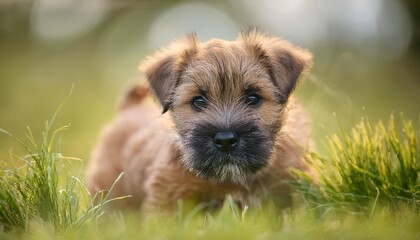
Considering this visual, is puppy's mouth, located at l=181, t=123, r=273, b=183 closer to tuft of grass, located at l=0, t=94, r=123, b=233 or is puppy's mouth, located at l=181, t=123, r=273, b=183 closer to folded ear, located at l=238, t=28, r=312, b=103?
folded ear, located at l=238, t=28, r=312, b=103

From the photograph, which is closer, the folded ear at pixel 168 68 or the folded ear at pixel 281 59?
the folded ear at pixel 281 59

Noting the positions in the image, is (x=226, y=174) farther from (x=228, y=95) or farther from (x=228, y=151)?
(x=228, y=95)

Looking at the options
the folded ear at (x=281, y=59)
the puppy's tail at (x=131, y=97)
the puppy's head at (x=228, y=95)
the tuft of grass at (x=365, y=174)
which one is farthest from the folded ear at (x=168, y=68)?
the puppy's tail at (x=131, y=97)

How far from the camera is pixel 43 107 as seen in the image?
10.9 meters

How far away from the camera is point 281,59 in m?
4.72

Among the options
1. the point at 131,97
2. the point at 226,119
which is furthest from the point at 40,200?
the point at 131,97

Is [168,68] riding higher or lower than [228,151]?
higher

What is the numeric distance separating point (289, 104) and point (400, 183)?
3.41 feet

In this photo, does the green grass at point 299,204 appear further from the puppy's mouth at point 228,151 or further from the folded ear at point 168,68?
the folded ear at point 168,68

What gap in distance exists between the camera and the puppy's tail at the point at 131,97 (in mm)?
6652

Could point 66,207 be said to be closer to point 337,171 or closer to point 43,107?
point 337,171

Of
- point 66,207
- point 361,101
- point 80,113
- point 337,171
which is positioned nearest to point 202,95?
point 337,171

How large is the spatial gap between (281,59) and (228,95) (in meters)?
0.50

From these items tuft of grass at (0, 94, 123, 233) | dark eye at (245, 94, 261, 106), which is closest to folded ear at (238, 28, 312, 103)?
dark eye at (245, 94, 261, 106)
